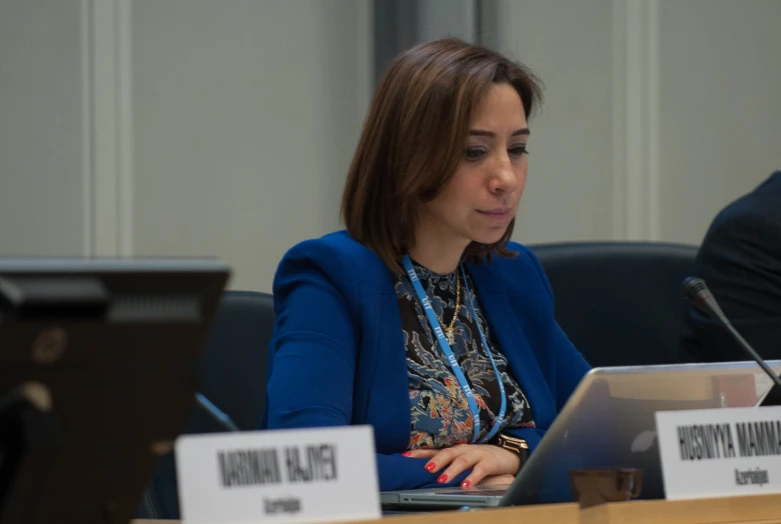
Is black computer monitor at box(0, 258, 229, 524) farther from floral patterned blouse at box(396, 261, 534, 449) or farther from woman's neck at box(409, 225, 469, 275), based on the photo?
woman's neck at box(409, 225, 469, 275)

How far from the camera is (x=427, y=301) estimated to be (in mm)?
1926

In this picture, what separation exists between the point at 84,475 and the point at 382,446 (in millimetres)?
1007

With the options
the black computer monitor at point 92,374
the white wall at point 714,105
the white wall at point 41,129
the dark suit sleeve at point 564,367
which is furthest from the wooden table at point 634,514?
the white wall at point 714,105

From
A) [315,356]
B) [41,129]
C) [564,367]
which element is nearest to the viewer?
[315,356]

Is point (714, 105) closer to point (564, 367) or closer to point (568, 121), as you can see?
point (568, 121)

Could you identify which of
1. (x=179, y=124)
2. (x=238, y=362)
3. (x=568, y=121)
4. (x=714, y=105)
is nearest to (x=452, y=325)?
(x=238, y=362)

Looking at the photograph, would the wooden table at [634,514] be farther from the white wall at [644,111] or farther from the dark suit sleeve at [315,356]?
the white wall at [644,111]

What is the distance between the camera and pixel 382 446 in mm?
1786

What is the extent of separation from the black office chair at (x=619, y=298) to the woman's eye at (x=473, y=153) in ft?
2.23

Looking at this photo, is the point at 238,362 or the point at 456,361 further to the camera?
the point at 238,362

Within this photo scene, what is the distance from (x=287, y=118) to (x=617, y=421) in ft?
6.21

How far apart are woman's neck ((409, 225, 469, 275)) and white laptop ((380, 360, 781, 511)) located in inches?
28.2

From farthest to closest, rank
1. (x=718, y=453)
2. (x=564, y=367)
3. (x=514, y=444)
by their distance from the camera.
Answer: (x=564, y=367) < (x=514, y=444) < (x=718, y=453)

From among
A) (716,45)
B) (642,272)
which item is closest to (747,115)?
(716,45)
